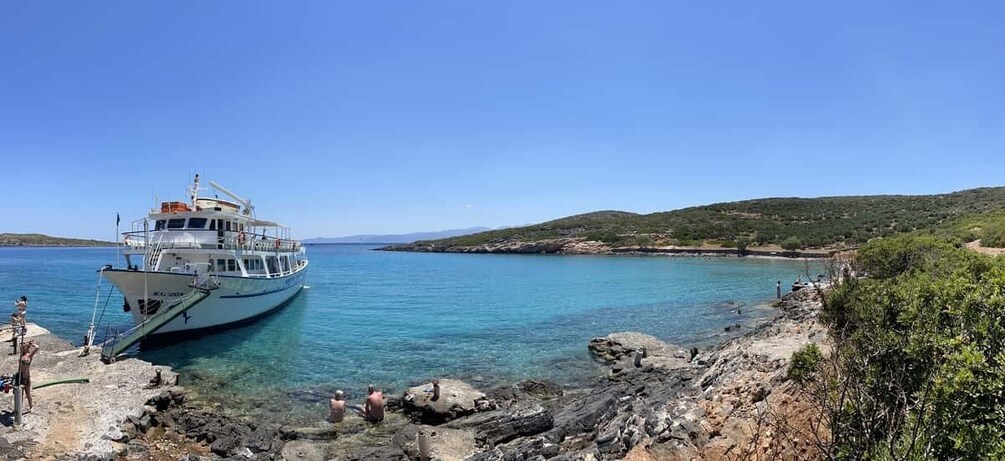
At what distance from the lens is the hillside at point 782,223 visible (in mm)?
71312

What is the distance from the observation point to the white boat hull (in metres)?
23.1

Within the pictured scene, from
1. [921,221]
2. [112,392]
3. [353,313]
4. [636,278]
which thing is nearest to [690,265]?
[636,278]

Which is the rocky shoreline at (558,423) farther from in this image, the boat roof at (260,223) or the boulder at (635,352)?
the boat roof at (260,223)

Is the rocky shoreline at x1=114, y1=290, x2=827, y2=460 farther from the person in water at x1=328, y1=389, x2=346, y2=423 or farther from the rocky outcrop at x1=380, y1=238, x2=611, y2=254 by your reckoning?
the rocky outcrop at x1=380, y1=238, x2=611, y2=254

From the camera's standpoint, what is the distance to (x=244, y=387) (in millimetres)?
16906

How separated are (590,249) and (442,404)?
297 ft

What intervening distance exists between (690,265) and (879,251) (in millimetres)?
47591

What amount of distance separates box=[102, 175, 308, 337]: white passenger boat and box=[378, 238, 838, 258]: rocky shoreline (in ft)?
180

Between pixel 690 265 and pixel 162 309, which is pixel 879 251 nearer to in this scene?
pixel 162 309

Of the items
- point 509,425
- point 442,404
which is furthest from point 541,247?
point 509,425

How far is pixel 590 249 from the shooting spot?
102 m

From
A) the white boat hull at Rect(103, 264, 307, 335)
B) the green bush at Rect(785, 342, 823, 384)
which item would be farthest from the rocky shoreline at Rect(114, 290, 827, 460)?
the white boat hull at Rect(103, 264, 307, 335)

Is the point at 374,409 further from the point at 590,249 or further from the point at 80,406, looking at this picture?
the point at 590,249

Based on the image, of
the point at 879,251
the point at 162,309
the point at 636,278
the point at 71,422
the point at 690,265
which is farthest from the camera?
the point at 690,265
